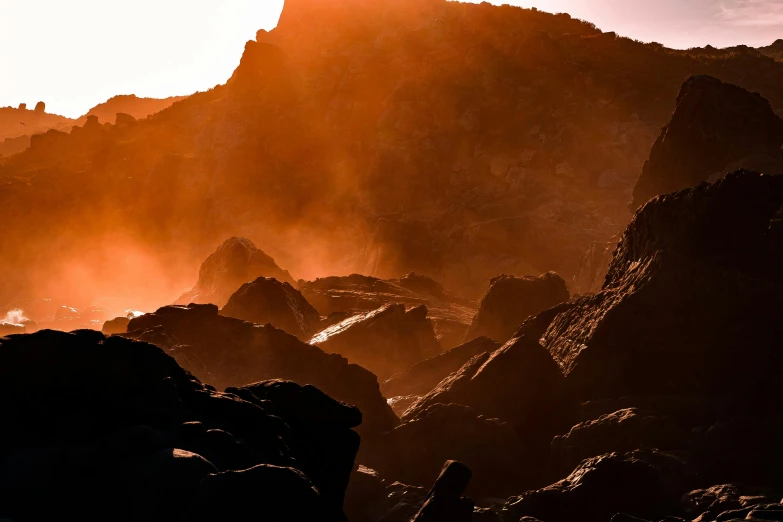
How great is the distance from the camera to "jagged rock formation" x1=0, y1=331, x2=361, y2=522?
556 inches

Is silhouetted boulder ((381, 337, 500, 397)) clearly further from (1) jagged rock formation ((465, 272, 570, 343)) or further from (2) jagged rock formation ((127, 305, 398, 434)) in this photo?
(2) jagged rock formation ((127, 305, 398, 434))

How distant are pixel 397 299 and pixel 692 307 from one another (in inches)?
1213

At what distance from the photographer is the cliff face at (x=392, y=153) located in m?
81.0

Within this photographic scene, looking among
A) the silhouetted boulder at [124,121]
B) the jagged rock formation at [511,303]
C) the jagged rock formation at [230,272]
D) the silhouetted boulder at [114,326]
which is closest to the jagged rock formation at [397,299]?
the jagged rock formation at [230,272]

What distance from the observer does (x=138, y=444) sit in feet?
49.9

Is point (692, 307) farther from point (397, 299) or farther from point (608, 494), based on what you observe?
point (397, 299)

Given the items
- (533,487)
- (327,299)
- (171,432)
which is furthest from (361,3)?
(171,432)

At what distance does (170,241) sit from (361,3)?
37.8 metres

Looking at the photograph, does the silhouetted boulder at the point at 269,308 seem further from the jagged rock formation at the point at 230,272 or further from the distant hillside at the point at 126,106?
the distant hillside at the point at 126,106

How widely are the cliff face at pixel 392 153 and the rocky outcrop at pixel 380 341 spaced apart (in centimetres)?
3048

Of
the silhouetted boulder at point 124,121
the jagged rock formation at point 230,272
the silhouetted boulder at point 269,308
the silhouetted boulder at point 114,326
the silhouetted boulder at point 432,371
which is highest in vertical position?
the silhouetted boulder at point 124,121

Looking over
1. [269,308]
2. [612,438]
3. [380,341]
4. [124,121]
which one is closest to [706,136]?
[380,341]

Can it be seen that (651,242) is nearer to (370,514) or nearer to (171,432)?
(370,514)

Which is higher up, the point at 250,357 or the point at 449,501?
the point at 250,357
